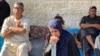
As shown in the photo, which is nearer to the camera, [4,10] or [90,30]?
[90,30]

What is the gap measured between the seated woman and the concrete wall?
430 cm

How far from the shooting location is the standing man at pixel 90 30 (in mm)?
8148

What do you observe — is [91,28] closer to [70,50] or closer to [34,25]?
[34,25]

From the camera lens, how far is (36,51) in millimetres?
8430

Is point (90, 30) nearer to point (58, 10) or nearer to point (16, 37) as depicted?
point (16, 37)

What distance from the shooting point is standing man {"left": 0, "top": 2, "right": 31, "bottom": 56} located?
768 centimetres

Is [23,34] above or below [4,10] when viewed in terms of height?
below

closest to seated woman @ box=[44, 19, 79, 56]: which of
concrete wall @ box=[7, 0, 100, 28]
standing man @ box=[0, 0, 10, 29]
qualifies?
standing man @ box=[0, 0, 10, 29]

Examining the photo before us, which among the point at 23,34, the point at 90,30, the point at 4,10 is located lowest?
the point at 90,30

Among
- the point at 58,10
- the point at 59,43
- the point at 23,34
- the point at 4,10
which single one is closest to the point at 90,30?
the point at 23,34

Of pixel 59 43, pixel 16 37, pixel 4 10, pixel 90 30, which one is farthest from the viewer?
pixel 4 10

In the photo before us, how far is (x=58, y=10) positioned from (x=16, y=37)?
259 cm

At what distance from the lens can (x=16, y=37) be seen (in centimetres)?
775

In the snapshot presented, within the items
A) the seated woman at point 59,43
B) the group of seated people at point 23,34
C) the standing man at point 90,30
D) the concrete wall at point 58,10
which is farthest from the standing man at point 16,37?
the concrete wall at point 58,10
